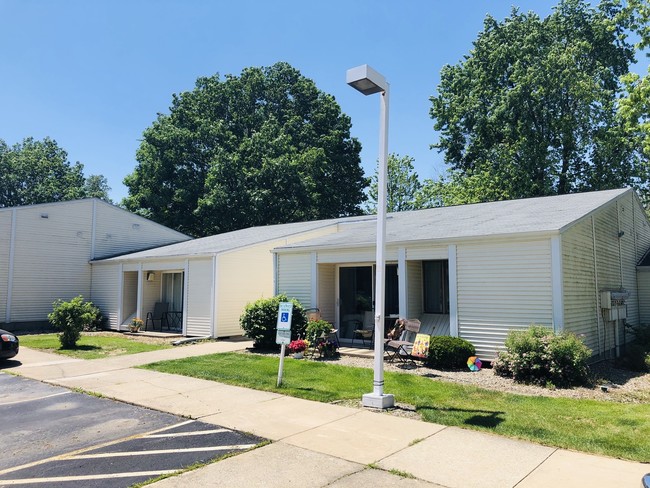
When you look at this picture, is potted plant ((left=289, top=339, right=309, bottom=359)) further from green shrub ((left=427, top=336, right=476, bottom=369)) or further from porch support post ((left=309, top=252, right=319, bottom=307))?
green shrub ((left=427, top=336, right=476, bottom=369))

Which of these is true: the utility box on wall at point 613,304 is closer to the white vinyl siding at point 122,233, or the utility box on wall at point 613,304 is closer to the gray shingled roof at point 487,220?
the gray shingled roof at point 487,220

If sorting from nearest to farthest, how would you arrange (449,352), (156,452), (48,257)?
(156,452), (449,352), (48,257)

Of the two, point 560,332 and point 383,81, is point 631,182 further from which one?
point 383,81

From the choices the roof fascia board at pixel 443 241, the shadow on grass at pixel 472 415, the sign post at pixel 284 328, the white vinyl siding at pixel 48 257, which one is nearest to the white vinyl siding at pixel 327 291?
the roof fascia board at pixel 443 241

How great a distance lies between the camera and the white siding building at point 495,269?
1035cm

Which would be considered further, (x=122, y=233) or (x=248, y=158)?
(x=248, y=158)

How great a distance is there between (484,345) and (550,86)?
21244mm

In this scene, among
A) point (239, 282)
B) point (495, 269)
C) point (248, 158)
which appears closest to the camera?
point (495, 269)

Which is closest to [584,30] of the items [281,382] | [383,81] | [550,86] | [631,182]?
[550,86]

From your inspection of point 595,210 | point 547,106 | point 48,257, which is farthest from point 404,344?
point 547,106

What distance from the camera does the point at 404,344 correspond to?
11.2 m

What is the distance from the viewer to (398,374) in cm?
1002

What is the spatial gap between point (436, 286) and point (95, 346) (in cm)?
1101

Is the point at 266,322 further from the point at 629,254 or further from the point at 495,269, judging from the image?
the point at 629,254
